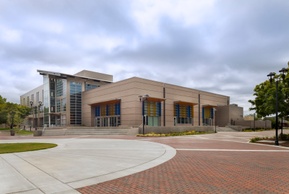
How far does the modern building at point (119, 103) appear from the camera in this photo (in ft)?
145

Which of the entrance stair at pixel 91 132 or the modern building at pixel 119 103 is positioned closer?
the entrance stair at pixel 91 132

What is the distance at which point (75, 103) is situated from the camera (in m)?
56.7

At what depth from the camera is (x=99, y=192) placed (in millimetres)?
5895

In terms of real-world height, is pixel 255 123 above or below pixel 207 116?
below

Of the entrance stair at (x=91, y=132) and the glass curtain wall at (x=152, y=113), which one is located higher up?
the glass curtain wall at (x=152, y=113)

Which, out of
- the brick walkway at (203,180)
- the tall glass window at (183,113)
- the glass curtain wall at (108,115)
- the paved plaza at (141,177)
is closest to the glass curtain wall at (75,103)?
the glass curtain wall at (108,115)

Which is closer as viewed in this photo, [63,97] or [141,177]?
[141,177]

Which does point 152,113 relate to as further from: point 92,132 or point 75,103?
point 75,103

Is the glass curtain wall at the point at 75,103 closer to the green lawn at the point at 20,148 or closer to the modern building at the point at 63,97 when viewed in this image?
the modern building at the point at 63,97

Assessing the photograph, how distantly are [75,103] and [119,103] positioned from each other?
15907mm

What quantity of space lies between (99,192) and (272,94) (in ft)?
70.4

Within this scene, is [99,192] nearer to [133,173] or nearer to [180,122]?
[133,173]

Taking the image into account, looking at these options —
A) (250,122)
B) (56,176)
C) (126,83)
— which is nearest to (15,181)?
(56,176)

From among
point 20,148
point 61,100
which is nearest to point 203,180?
point 20,148
